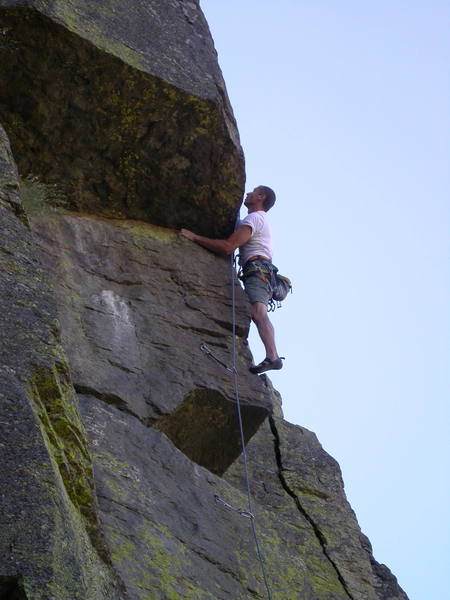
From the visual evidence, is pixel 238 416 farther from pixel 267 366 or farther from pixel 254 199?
pixel 254 199

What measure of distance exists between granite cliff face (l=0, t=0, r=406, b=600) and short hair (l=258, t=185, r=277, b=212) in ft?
3.74

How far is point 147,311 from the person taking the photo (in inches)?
364

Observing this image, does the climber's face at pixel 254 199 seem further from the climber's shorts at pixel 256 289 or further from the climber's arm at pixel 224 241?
the climber's shorts at pixel 256 289

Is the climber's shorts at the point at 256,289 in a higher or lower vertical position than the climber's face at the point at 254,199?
lower

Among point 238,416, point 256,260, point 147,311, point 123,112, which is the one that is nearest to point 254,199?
point 256,260

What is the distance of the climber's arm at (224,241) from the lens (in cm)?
1043

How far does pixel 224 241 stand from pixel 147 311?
1.64 metres

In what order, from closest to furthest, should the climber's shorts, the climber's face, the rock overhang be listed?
the rock overhang
the climber's shorts
the climber's face

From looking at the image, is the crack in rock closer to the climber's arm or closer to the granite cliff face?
the granite cliff face

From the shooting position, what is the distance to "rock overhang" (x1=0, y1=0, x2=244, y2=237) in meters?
9.44

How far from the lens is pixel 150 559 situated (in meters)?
6.71

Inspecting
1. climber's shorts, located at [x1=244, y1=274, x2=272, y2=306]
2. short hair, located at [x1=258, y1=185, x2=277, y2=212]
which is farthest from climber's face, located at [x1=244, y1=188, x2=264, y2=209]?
climber's shorts, located at [x1=244, y1=274, x2=272, y2=306]

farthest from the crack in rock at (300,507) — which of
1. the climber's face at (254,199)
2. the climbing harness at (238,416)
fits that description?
the climber's face at (254,199)

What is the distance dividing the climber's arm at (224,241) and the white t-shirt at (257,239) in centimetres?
20
